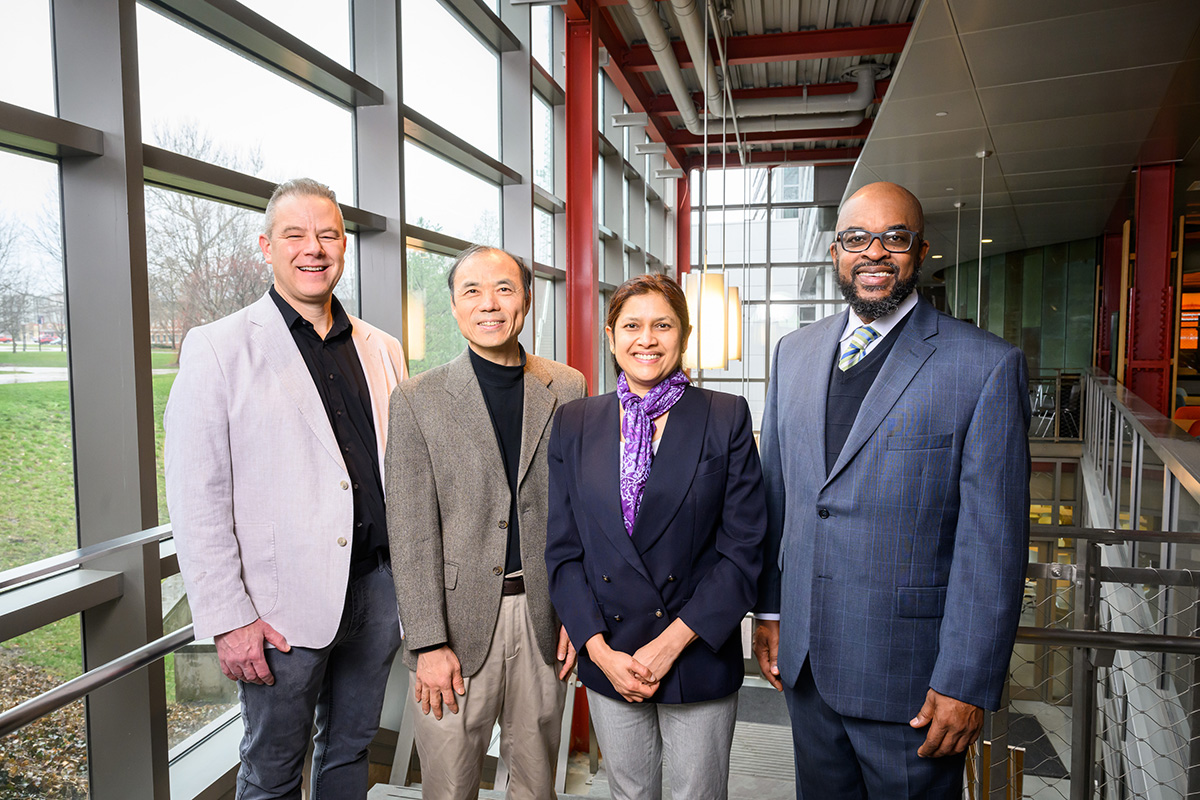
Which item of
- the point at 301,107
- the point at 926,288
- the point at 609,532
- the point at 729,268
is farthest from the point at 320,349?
the point at 926,288

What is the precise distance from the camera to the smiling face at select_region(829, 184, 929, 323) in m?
1.56

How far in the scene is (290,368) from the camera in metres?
1.77

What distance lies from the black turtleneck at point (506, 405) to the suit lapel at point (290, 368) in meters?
0.37

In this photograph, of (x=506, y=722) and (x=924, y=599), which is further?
(x=506, y=722)

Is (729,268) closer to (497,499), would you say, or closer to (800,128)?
(800,128)

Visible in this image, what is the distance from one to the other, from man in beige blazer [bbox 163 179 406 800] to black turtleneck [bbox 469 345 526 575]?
31cm

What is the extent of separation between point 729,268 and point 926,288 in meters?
5.89

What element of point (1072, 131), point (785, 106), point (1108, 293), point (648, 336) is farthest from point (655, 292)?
point (1108, 293)

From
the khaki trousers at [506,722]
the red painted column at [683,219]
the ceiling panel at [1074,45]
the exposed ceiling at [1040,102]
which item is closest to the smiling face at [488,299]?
the khaki trousers at [506,722]

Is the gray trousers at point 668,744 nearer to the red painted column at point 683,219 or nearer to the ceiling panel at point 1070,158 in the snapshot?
the ceiling panel at point 1070,158

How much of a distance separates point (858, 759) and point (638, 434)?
826 millimetres

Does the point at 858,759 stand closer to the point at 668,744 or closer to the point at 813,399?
the point at 668,744

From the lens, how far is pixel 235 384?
1.70m

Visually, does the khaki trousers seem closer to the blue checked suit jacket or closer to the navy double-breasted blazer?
the navy double-breasted blazer
